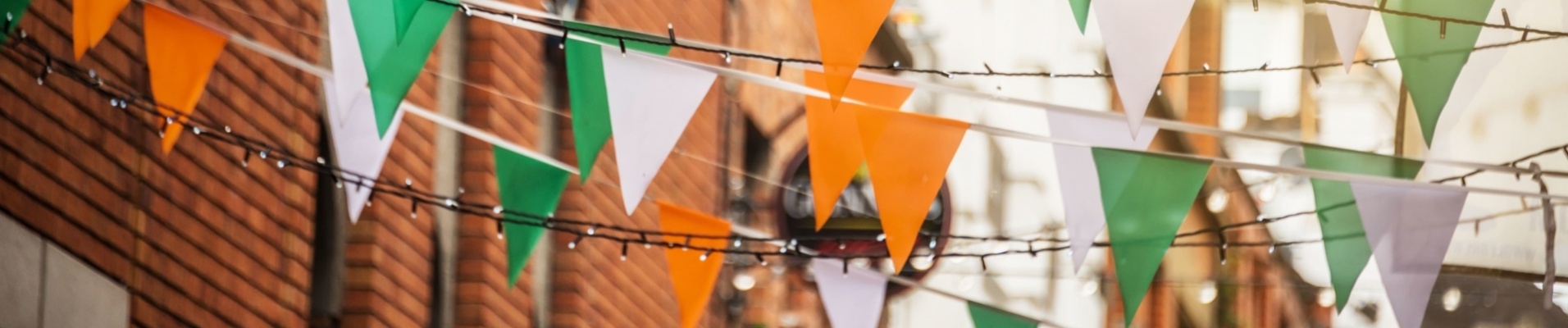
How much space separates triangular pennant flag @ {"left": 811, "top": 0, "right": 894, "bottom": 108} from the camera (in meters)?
4.50

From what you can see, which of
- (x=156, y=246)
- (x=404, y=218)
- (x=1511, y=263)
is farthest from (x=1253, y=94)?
(x=156, y=246)

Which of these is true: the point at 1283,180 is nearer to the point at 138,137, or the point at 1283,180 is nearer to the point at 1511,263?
the point at 1511,263

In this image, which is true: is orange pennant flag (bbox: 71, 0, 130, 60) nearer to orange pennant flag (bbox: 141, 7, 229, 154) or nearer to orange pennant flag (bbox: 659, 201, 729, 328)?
orange pennant flag (bbox: 141, 7, 229, 154)

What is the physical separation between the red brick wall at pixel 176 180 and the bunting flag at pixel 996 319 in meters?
2.14

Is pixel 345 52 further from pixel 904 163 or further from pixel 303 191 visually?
pixel 303 191

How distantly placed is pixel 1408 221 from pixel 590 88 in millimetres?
2244

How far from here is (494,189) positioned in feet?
27.6

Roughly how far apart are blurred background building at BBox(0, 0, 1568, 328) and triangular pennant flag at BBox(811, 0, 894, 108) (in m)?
1.13

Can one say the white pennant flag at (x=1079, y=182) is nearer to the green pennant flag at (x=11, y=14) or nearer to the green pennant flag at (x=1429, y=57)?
the green pennant flag at (x=1429, y=57)

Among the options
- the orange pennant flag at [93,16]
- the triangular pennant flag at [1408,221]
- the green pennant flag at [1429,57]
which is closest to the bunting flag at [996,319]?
the triangular pennant flag at [1408,221]

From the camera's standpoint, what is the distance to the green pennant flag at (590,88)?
5297 mm

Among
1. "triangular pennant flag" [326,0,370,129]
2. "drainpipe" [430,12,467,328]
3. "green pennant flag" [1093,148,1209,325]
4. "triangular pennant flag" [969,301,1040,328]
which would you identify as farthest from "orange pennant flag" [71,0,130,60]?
"drainpipe" [430,12,467,328]

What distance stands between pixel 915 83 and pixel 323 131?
2619 mm

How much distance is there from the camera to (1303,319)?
35.7 meters
